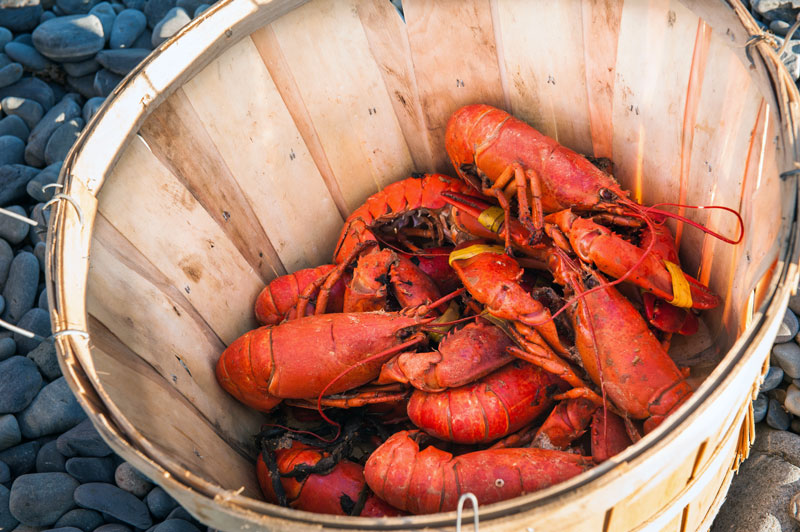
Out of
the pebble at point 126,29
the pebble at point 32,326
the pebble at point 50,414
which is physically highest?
the pebble at point 126,29

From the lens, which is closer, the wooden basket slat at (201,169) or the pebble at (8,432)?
the wooden basket slat at (201,169)

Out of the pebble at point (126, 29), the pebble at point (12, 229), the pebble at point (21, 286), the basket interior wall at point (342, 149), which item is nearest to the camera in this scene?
the basket interior wall at point (342, 149)

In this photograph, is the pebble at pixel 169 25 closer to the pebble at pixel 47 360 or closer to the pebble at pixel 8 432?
the pebble at pixel 47 360

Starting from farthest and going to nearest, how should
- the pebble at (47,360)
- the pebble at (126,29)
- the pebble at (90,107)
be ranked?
the pebble at (126,29), the pebble at (90,107), the pebble at (47,360)

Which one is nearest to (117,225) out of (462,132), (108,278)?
(108,278)

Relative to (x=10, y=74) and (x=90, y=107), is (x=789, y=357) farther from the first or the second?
(x=10, y=74)

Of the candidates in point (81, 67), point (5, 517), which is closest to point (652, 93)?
point (5, 517)

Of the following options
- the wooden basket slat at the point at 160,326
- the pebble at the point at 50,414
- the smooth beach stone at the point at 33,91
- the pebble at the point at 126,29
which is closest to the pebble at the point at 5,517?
the pebble at the point at 50,414
